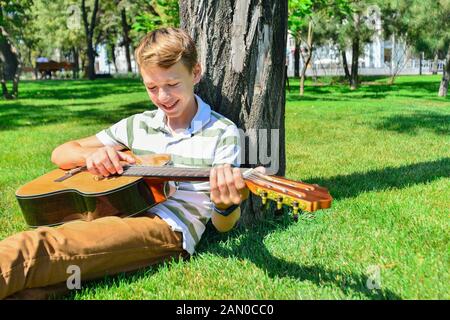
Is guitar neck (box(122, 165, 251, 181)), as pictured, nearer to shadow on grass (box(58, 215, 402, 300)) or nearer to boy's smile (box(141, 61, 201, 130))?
boy's smile (box(141, 61, 201, 130))

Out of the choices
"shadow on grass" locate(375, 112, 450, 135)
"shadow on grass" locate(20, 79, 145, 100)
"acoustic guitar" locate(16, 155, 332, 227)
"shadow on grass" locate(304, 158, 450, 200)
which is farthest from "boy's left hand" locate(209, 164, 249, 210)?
"shadow on grass" locate(20, 79, 145, 100)

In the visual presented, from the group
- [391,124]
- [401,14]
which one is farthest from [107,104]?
[401,14]

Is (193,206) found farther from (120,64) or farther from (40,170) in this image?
(120,64)

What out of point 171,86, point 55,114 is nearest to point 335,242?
point 171,86

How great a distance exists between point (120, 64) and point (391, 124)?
6224 centimetres

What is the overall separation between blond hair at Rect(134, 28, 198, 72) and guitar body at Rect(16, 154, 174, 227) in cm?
65

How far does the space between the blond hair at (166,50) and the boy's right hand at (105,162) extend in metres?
0.53

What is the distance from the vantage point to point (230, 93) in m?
3.30

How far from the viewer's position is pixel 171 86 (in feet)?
8.87

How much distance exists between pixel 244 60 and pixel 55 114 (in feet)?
31.7

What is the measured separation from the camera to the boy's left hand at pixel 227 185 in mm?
2160

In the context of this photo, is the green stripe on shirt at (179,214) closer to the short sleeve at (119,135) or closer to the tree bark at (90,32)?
the short sleeve at (119,135)

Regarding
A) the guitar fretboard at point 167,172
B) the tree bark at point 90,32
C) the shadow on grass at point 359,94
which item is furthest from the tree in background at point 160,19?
the tree bark at point 90,32
